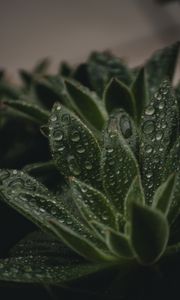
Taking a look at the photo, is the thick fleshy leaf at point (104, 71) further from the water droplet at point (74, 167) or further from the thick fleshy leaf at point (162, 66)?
the water droplet at point (74, 167)

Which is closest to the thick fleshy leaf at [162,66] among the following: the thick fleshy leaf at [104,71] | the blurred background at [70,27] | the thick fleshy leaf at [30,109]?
the thick fleshy leaf at [104,71]

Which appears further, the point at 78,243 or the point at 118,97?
the point at 118,97

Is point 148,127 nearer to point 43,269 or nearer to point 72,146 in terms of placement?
point 72,146

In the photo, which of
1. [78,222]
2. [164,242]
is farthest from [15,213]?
[164,242]

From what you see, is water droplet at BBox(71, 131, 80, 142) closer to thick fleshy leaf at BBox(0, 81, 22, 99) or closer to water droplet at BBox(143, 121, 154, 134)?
water droplet at BBox(143, 121, 154, 134)

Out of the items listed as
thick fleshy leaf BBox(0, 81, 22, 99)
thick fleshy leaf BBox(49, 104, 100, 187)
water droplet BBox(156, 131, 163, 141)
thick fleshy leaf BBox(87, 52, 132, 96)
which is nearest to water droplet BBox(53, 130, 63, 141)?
thick fleshy leaf BBox(49, 104, 100, 187)

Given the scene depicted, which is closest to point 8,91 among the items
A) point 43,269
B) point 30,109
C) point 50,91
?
point 50,91
